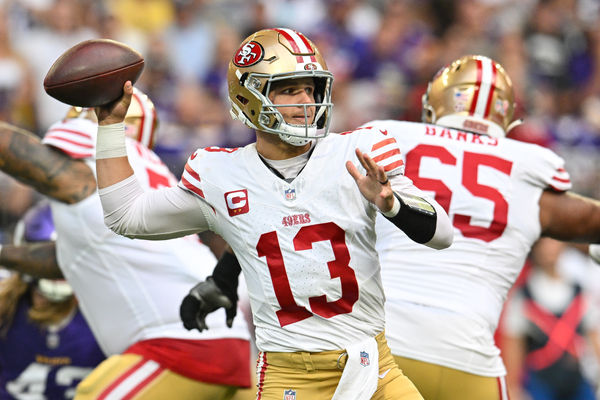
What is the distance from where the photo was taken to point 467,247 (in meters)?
4.15

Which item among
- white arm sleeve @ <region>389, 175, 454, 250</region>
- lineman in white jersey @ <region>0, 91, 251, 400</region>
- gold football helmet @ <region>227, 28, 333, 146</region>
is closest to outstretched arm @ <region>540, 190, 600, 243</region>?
white arm sleeve @ <region>389, 175, 454, 250</region>

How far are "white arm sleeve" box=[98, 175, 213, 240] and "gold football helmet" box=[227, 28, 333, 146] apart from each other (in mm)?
381

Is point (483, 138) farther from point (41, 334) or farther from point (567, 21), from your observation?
point (567, 21)

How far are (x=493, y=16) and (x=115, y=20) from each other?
13.1ft

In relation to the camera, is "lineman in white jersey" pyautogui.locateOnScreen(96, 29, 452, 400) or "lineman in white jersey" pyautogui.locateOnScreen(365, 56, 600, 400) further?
"lineman in white jersey" pyautogui.locateOnScreen(365, 56, 600, 400)

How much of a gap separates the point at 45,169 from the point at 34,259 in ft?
1.94

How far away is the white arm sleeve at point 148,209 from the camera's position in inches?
142

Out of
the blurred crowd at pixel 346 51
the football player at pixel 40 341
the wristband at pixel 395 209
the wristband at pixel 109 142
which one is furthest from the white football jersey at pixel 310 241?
the blurred crowd at pixel 346 51

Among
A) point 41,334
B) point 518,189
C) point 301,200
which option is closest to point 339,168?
point 301,200

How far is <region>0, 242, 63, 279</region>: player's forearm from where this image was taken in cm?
474

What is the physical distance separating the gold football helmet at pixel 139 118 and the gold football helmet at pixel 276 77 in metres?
1.41

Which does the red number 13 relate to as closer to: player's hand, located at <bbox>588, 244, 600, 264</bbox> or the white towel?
the white towel

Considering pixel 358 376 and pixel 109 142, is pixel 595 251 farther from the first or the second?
pixel 109 142

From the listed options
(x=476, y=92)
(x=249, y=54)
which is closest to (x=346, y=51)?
(x=476, y=92)
